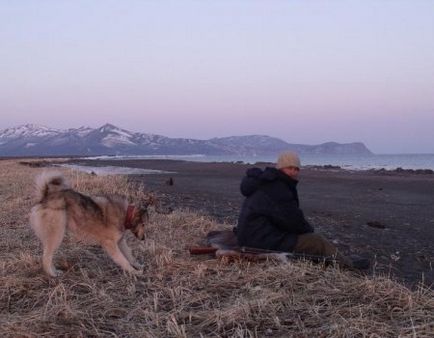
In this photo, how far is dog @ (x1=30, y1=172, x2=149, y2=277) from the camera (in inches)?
247

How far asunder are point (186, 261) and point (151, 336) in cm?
229

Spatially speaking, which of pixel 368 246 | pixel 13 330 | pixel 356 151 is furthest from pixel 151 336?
pixel 356 151

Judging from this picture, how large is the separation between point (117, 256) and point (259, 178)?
6.23ft

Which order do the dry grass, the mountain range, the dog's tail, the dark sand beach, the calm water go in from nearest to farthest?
the dry grass
the dog's tail
the dark sand beach
the calm water
the mountain range

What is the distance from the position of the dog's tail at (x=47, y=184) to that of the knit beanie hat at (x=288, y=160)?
2.58m

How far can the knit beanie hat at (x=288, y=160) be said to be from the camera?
6.57 metres

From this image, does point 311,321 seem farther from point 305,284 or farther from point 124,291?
point 124,291

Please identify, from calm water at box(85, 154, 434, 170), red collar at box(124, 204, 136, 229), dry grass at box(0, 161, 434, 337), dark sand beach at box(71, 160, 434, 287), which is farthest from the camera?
calm water at box(85, 154, 434, 170)

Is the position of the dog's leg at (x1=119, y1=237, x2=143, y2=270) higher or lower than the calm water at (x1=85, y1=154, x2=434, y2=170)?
lower

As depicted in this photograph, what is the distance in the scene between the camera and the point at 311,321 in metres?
4.52

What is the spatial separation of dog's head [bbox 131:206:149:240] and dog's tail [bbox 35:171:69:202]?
95 cm

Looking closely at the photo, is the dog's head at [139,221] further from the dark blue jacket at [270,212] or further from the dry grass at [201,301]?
the dark blue jacket at [270,212]

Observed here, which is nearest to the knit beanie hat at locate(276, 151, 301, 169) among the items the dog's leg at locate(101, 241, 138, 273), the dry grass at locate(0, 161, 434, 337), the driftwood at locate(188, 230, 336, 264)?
the driftwood at locate(188, 230, 336, 264)

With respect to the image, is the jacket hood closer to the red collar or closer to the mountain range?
the red collar
